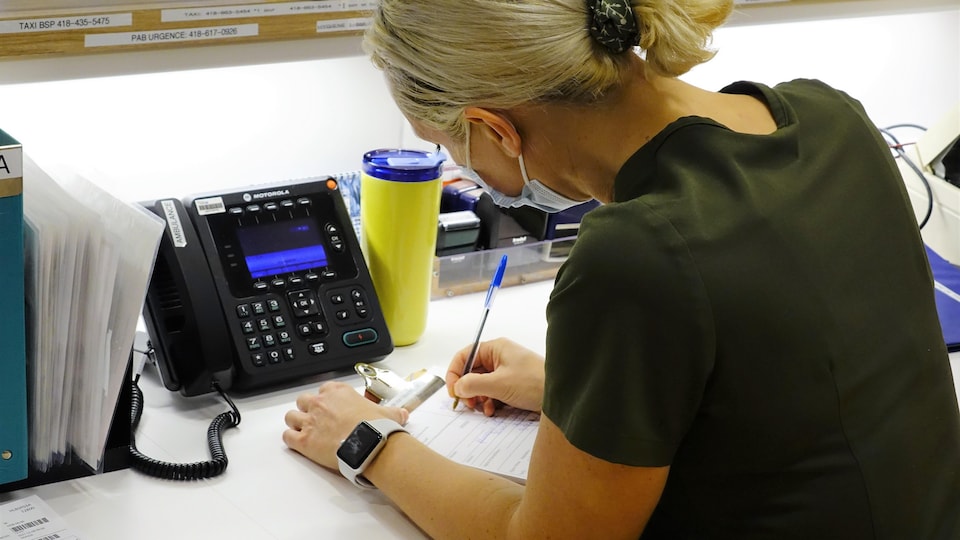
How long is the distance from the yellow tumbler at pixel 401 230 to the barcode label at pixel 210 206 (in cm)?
20

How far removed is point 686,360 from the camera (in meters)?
0.92

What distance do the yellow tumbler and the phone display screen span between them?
8cm

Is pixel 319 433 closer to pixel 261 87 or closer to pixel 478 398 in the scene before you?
pixel 478 398

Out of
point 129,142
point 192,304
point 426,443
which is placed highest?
point 129,142

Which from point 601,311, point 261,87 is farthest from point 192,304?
point 601,311

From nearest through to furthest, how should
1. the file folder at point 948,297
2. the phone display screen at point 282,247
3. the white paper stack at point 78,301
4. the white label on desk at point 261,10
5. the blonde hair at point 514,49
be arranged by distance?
1. the blonde hair at point 514,49
2. the white paper stack at point 78,301
3. the white label on desk at point 261,10
4. the phone display screen at point 282,247
5. the file folder at point 948,297

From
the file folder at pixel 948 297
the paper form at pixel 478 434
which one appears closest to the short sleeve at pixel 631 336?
the paper form at pixel 478 434

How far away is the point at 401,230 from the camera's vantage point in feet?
5.02

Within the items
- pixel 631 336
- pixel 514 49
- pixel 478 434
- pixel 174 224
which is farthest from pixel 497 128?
pixel 174 224

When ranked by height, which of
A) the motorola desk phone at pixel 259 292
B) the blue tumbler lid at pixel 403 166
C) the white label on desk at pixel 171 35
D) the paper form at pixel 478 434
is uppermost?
the white label on desk at pixel 171 35

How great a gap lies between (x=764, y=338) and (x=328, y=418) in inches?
22.6

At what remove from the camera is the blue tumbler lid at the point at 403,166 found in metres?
1.49

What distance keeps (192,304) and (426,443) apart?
0.35 m

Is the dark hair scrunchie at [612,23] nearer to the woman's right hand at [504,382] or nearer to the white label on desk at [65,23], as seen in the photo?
the woman's right hand at [504,382]
